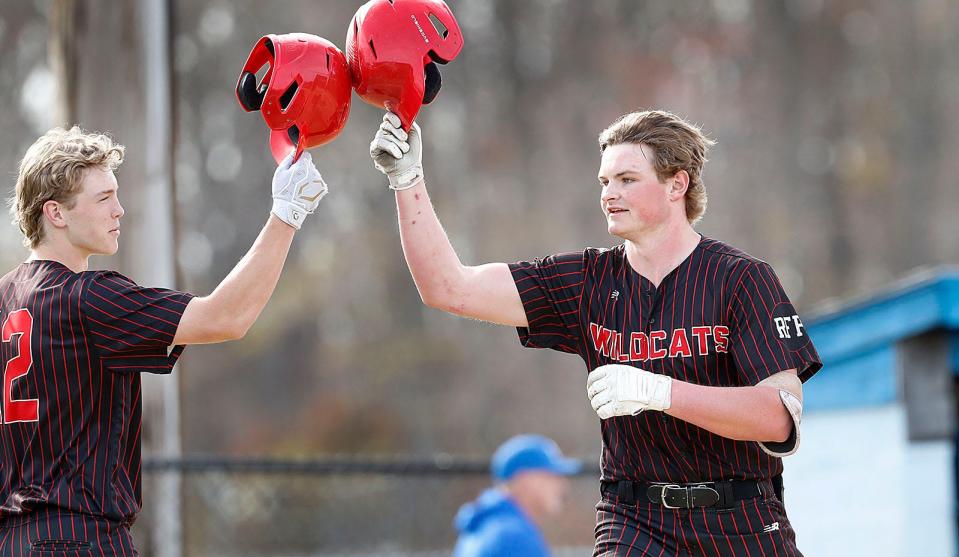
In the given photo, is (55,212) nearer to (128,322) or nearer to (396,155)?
(128,322)

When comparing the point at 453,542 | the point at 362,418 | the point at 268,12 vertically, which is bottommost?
the point at 453,542

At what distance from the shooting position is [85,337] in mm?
3170

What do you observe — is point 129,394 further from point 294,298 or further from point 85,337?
point 294,298

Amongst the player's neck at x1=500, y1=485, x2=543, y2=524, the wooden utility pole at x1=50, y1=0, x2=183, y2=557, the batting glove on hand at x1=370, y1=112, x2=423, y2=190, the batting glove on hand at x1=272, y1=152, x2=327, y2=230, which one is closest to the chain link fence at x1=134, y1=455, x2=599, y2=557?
the player's neck at x1=500, y1=485, x2=543, y2=524

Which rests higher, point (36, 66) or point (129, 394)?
point (36, 66)

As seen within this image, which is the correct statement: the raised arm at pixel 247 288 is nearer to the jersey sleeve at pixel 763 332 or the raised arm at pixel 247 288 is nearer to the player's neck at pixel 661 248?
the player's neck at pixel 661 248

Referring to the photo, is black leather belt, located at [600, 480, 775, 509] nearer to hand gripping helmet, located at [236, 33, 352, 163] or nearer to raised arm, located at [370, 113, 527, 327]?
raised arm, located at [370, 113, 527, 327]

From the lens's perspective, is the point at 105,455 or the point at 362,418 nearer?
the point at 105,455

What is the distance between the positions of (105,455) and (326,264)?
20.0 meters

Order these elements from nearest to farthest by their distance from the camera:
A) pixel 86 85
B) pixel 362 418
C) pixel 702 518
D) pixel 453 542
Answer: pixel 702 518 → pixel 86 85 → pixel 453 542 → pixel 362 418

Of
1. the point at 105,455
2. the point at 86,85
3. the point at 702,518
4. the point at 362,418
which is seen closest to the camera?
the point at 105,455

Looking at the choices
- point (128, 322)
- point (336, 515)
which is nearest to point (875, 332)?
point (128, 322)

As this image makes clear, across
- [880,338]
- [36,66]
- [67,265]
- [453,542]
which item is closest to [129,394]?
[67,265]

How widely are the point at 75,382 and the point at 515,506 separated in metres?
2.96
